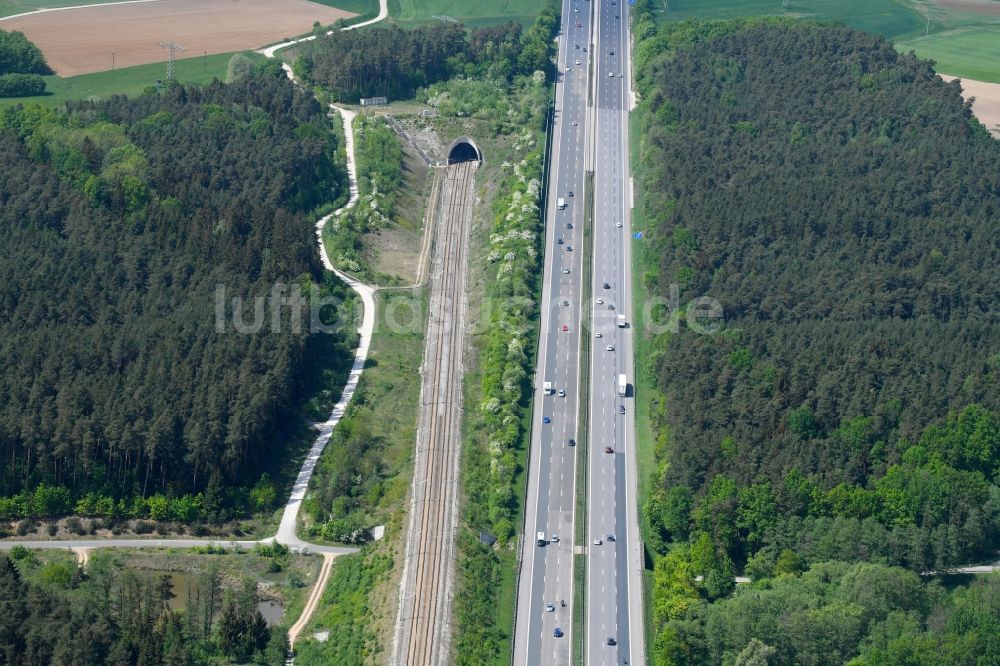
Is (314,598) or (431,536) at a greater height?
(431,536)

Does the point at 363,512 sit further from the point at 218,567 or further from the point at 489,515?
the point at 218,567

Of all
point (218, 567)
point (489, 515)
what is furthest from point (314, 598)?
point (489, 515)

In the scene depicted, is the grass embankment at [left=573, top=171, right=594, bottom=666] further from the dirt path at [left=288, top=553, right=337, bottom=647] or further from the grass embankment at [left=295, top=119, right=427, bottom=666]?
the dirt path at [left=288, top=553, right=337, bottom=647]

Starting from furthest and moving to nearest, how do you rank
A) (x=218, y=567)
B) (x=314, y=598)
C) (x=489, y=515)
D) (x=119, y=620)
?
1. (x=489, y=515)
2. (x=218, y=567)
3. (x=314, y=598)
4. (x=119, y=620)

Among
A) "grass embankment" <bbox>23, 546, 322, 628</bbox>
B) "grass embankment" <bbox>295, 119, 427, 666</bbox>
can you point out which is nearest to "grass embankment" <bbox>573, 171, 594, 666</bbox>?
"grass embankment" <bbox>295, 119, 427, 666</bbox>

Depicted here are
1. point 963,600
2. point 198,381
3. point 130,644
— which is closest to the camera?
point 130,644

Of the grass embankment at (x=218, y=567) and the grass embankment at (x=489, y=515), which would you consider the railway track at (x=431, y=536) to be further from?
the grass embankment at (x=218, y=567)

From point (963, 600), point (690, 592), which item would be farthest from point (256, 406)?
point (963, 600)

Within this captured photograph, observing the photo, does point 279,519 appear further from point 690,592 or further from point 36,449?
point 690,592
